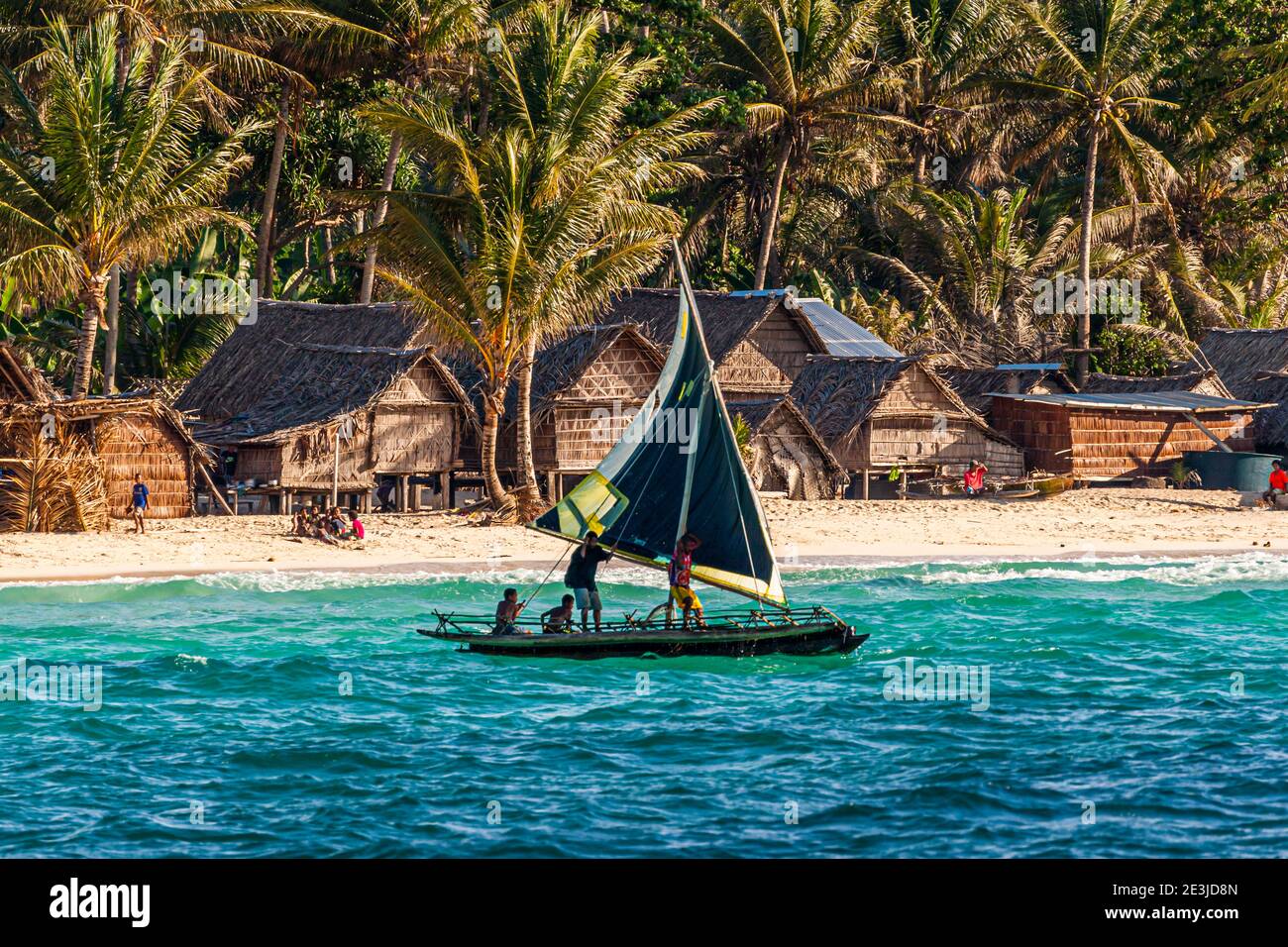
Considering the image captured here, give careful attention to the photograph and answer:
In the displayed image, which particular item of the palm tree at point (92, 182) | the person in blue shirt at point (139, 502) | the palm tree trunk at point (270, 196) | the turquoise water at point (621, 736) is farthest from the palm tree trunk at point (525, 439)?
the palm tree trunk at point (270, 196)

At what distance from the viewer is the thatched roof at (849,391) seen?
44594 mm

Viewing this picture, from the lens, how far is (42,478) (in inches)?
1337

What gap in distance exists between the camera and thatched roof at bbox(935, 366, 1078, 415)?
4884 centimetres

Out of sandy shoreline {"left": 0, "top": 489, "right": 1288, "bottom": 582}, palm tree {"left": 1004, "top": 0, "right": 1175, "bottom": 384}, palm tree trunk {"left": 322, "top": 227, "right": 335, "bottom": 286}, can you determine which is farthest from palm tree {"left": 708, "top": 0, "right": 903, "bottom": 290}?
sandy shoreline {"left": 0, "top": 489, "right": 1288, "bottom": 582}

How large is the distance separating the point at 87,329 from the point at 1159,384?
3123cm

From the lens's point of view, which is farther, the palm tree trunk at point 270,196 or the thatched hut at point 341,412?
the palm tree trunk at point 270,196

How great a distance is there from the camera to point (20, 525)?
111 feet

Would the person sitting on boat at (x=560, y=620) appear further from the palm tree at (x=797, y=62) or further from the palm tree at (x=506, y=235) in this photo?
the palm tree at (x=797, y=62)

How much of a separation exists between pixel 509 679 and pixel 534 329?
1267 cm

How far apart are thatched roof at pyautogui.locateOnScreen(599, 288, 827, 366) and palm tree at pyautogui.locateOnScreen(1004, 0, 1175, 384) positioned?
10581 mm

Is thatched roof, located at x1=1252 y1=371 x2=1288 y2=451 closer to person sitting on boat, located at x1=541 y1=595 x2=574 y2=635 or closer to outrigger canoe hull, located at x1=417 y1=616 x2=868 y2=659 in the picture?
outrigger canoe hull, located at x1=417 y1=616 x2=868 y2=659

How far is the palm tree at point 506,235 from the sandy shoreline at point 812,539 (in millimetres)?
3447
